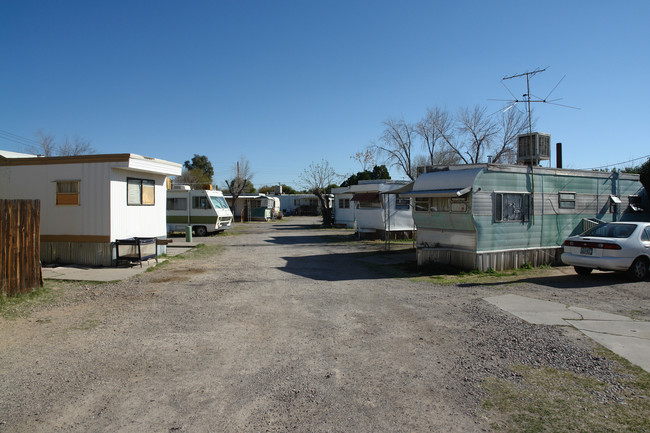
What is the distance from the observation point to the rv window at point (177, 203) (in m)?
23.8

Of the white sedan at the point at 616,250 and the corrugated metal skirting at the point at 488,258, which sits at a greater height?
the white sedan at the point at 616,250

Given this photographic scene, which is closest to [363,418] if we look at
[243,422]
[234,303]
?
[243,422]

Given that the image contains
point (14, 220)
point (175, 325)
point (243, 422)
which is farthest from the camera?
point (14, 220)

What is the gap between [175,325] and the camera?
6.49m

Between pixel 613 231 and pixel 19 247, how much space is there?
520 inches

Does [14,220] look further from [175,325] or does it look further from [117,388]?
[117,388]

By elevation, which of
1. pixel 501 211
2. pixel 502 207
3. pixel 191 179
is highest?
pixel 191 179

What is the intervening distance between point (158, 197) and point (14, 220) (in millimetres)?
6419

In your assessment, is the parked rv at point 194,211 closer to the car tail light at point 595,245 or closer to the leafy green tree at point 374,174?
the car tail light at point 595,245

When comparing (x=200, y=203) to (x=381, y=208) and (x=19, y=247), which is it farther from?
(x=19, y=247)

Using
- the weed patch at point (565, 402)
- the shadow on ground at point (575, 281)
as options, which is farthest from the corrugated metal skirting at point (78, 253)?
the weed patch at point (565, 402)

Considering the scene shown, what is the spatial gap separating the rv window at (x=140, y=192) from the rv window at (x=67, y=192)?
1.36 metres

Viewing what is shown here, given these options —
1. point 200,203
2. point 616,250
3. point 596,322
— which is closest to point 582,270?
point 616,250

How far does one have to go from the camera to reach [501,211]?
11688mm
